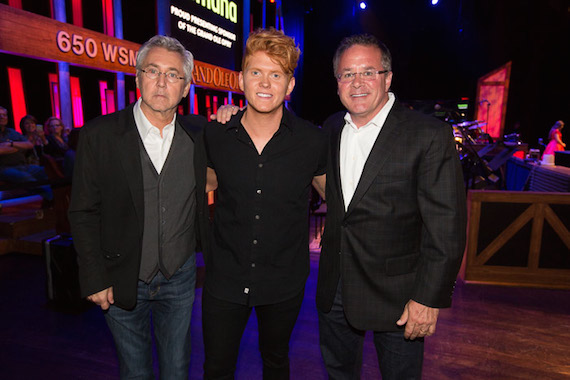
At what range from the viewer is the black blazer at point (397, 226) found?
1.67m

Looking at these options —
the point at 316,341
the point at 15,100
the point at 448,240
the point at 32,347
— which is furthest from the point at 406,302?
the point at 15,100

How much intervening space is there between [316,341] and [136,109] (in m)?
2.39

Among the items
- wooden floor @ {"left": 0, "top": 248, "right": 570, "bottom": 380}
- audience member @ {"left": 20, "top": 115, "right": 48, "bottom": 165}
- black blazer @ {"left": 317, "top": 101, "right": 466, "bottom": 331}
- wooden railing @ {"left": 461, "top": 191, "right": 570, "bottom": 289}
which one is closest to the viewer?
black blazer @ {"left": 317, "top": 101, "right": 466, "bottom": 331}

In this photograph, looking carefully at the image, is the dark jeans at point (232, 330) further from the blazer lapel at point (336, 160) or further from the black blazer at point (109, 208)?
the blazer lapel at point (336, 160)

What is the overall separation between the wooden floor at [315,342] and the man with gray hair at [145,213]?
988 millimetres

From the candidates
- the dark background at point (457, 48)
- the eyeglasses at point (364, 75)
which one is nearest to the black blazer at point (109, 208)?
the eyeglasses at point (364, 75)

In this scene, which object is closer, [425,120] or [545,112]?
[425,120]

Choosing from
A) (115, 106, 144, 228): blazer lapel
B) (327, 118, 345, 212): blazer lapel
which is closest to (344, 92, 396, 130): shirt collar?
(327, 118, 345, 212): blazer lapel

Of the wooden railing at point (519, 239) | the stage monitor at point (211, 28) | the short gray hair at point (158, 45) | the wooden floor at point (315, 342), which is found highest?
the stage monitor at point (211, 28)

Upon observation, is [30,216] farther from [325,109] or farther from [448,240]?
[325,109]

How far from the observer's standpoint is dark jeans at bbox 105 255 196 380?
6.13 feet

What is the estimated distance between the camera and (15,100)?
6.46 meters

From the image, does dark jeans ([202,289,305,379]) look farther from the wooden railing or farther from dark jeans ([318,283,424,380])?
the wooden railing

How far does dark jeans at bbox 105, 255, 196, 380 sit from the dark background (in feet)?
51.9
